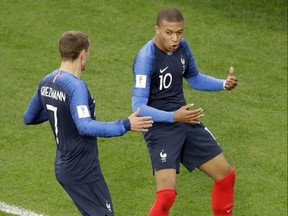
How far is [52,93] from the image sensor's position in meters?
8.35

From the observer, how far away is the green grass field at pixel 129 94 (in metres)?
11.7

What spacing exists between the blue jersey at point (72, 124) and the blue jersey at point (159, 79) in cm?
106

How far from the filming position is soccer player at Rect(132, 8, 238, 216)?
9.57 metres

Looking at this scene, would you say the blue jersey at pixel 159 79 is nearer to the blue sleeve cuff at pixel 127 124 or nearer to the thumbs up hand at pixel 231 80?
the thumbs up hand at pixel 231 80

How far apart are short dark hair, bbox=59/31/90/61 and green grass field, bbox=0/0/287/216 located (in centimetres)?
316

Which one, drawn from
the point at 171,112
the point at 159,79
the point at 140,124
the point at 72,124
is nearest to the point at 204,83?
the point at 159,79

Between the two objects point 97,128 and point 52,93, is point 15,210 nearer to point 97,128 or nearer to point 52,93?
point 52,93

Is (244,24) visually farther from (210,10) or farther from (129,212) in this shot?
(129,212)

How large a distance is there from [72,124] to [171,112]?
1387mm

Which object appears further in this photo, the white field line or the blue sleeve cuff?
the white field line

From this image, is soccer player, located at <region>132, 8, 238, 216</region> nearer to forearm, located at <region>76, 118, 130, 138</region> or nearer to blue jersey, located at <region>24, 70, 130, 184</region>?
blue jersey, located at <region>24, 70, 130, 184</region>

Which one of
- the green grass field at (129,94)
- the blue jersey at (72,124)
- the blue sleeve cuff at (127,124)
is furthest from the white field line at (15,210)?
the blue sleeve cuff at (127,124)

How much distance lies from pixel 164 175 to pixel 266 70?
7115mm

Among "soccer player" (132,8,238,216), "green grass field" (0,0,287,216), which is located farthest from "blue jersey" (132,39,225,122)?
"green grass field" (0,0,287,216)
